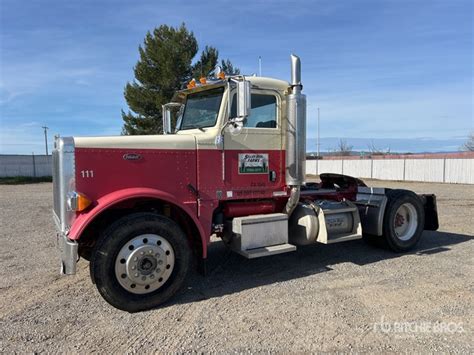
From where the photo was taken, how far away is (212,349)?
371cm

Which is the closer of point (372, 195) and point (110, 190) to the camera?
point (110, 190)

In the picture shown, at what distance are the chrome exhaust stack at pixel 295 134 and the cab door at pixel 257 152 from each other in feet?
0.43

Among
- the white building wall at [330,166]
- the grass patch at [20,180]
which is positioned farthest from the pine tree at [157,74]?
the white building wall at [330,166]

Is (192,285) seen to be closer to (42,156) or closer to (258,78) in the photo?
(258,78)

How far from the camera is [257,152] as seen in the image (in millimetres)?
5762

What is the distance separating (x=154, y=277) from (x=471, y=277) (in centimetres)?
439

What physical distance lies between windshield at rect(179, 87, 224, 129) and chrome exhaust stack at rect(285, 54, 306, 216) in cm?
107

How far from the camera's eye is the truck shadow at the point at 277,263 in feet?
17.6

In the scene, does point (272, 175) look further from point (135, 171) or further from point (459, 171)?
point (459, 171)

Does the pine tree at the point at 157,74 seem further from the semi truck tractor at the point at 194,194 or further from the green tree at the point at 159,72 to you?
the semi truck tractor at the point at 194,194

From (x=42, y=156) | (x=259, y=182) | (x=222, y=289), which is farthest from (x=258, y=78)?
(x=42, y=156)

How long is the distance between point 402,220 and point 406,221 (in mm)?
119

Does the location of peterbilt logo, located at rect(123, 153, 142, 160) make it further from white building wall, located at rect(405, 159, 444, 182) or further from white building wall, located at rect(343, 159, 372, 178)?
white building wall, located at rect(343, 159, 372, 178)

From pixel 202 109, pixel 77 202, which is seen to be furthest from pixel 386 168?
pixel 77 202
